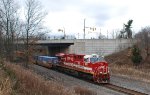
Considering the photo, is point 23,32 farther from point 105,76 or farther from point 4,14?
point 105,76

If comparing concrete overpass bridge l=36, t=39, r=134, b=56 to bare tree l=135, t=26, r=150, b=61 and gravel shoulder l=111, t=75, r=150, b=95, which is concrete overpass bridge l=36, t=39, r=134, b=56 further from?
gravel shoulder l=111, t=75, r=150, b=95

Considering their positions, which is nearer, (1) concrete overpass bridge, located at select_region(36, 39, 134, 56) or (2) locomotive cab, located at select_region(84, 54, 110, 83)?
(2) locomotive cab, located at select_region(84, 54, 110, 83)

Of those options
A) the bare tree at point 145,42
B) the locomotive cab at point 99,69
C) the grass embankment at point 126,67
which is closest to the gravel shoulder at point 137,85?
the locomotive cab at point 99,69

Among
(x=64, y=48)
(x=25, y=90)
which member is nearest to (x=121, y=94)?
(x=25, y=90)

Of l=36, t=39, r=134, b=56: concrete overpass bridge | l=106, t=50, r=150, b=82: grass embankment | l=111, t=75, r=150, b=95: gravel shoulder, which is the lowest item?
l=111, t=75, r=150, b=95: gravel shoulder

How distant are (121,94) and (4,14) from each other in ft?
118

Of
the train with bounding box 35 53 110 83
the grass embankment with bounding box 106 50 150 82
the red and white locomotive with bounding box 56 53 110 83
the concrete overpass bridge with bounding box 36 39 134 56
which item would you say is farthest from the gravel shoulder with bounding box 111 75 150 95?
the concrete overpass bridge with bounding box 36 39 134 56

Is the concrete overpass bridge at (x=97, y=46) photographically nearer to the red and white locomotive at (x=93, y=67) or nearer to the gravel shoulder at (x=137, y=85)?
the red and white locomotive at (x=93, y=67)

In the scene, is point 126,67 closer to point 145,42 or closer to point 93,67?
point 93,67

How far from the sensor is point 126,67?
46.2 m

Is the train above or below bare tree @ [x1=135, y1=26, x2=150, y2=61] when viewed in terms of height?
below

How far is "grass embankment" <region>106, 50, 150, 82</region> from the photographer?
36.7 meters

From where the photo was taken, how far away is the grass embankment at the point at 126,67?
36.7m

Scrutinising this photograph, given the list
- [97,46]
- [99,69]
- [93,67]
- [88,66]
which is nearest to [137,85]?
[99,69]
